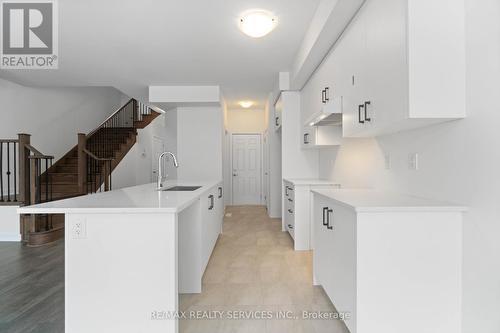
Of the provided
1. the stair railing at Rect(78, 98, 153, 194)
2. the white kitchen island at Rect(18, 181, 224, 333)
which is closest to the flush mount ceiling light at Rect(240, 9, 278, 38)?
the white kitchen island at Rect(18, 181, 224, 333)

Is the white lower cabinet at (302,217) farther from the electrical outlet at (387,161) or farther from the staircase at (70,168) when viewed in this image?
the staircase at (70,168)

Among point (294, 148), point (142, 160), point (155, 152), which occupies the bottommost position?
point (142, 160)

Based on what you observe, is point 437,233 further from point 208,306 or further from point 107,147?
point 107,147

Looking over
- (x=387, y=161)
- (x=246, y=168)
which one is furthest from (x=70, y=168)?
(x=387, y=161)

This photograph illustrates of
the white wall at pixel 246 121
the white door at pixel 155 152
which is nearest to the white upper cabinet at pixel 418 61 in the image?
the white wall at pixel 246 121

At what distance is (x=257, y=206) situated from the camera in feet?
24.3

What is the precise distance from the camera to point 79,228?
1618 millimetres

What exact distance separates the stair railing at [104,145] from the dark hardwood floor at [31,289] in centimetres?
207

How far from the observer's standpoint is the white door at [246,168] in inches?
304

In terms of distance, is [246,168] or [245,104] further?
[246,168]

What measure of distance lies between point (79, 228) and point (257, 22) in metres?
2.34

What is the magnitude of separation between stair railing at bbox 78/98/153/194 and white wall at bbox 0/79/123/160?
13.8 inches

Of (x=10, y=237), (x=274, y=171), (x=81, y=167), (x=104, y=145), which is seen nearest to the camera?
(x=10, y=237)

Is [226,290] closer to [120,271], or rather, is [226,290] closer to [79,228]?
[120,271]
